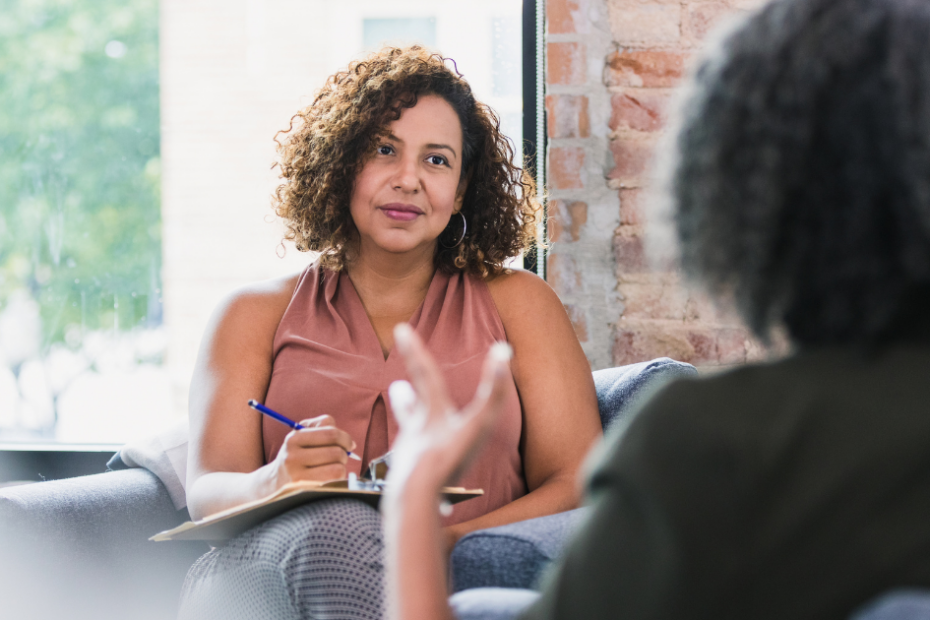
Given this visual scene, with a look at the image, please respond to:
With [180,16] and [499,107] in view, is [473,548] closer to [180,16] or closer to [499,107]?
[499,107]

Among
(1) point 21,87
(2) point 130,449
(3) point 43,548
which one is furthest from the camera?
(1) point 21,87

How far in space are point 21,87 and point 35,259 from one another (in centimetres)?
47

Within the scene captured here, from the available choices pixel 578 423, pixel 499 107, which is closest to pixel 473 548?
pixel 578 423

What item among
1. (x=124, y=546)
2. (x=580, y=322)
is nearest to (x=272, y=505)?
(x=124, y=546)

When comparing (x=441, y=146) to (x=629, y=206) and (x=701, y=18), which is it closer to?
(x=629, y=206)

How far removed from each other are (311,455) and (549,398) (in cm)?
52

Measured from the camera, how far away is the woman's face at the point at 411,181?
5.15ft

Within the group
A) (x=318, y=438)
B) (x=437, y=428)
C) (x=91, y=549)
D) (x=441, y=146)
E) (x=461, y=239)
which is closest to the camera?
(x=437, y=428)

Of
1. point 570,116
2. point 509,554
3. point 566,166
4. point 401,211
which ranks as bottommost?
point 509,554

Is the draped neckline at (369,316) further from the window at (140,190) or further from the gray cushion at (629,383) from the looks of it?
the window at (140,190)

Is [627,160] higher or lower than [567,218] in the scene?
higher

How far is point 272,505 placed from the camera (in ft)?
3.48

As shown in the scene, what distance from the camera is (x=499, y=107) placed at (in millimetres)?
2094

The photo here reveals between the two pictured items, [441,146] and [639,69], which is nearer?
[441,146]
